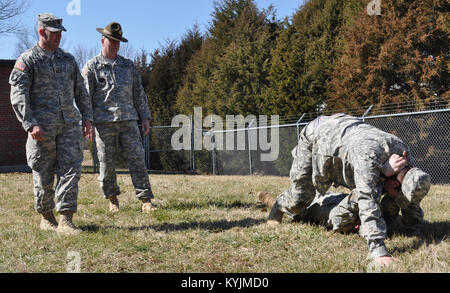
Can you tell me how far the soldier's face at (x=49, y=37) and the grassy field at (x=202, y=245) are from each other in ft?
6.51

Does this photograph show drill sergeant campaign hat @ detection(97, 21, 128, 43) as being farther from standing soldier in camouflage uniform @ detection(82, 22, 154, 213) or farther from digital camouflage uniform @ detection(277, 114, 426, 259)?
digital camouflage uniform @ detection(277, 114, 426, 259)

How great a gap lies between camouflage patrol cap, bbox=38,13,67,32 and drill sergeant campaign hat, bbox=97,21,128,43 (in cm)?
111

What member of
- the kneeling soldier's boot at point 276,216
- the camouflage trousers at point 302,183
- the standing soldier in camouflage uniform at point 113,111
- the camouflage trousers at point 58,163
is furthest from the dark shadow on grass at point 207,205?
the camouflage trousers at point 58,163

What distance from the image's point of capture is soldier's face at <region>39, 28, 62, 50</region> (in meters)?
4.32

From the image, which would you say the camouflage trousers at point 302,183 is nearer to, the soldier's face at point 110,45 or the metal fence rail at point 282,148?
the soldier's face at point 110,45

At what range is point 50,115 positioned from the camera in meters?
4.35


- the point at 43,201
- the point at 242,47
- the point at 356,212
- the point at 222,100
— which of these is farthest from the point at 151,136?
the point at 356,212

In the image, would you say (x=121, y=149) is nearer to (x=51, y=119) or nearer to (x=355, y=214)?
(x=51, y=119)

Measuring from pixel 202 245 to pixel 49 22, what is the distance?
2744 mm

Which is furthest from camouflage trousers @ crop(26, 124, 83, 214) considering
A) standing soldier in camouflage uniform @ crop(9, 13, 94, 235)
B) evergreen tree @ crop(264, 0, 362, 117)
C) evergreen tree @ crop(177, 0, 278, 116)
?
evergreen tree @ crop(177, 0, 278, 116)

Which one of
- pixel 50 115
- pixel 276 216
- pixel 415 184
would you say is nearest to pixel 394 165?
pixel 415 184

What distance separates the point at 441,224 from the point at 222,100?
1109 cm

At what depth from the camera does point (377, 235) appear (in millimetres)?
3133

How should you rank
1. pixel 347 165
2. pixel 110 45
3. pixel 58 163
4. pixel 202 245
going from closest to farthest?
pixel 347 165 → pixel 202 245 → pixel 58 163 → pixel 110 45
